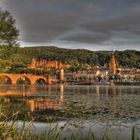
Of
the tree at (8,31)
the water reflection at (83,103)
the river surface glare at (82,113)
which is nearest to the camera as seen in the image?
the river surface glare at (82,113)

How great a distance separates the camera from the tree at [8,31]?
51.6m

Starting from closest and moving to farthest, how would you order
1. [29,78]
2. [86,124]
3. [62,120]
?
[86,124] → [62,120] → [29,78]

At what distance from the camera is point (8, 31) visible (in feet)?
173

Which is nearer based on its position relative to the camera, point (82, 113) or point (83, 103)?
point (82, 113)

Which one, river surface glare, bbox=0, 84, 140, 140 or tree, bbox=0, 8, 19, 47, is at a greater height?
tree, bbox=0, 8, 19, 47

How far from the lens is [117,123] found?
997 inches

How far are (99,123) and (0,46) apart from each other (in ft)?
95.5

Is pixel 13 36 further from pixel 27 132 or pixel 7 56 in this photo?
pixel 27 132

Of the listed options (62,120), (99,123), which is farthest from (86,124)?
(62,120)

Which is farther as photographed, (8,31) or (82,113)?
(8,31)

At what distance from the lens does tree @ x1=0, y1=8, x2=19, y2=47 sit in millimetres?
51562

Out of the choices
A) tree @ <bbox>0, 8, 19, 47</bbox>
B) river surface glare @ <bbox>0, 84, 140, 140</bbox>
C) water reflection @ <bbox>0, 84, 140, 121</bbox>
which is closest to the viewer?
river surface glare @ <bbox>0, 84, 140, 140</bbox>

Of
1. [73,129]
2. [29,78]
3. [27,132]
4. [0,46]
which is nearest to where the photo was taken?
[27,132]

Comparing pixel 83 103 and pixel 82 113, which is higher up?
pixel 82 113
